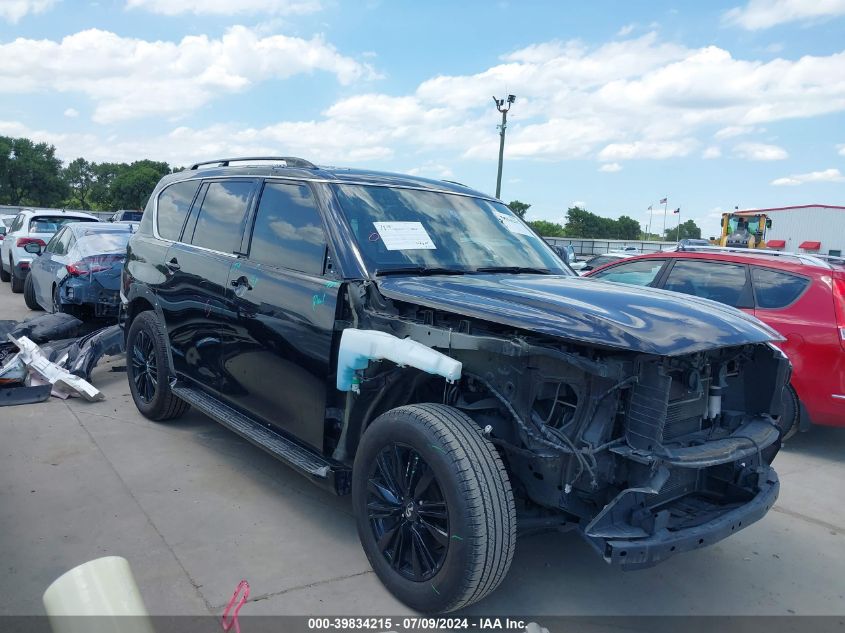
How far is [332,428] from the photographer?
3365mm

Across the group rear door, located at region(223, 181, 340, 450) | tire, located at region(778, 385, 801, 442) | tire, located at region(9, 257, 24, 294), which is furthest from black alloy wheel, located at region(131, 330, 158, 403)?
tire, located at region(9, 257, 24, 294)

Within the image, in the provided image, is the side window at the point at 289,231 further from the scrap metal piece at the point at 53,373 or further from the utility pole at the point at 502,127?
the utility pole at the point at 502,127

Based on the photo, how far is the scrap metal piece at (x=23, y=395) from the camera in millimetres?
5902

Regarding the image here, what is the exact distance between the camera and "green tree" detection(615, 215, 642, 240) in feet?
276

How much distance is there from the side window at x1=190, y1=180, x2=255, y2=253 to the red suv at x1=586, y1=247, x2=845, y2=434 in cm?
299

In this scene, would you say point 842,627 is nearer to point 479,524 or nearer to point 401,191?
point 479,524

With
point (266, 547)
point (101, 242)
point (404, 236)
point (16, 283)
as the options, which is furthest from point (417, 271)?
point (16, 283)

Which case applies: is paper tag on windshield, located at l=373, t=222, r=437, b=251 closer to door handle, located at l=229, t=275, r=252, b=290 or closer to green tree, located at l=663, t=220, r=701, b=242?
door handle, located at l=229, t=275, r=252, b=290

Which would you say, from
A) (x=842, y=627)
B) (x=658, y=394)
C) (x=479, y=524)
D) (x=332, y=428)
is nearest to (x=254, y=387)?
(x=332, y=428)

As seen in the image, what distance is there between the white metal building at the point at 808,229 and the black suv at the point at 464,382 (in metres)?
36.4

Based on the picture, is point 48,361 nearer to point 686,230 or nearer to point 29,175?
point 29,175

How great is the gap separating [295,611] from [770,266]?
15.7ft

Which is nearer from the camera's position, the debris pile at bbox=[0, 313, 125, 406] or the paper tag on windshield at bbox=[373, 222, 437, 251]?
A: the paper tag on windshield at bbox=[373, 222, 437, 251]

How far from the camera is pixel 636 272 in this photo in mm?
6844
